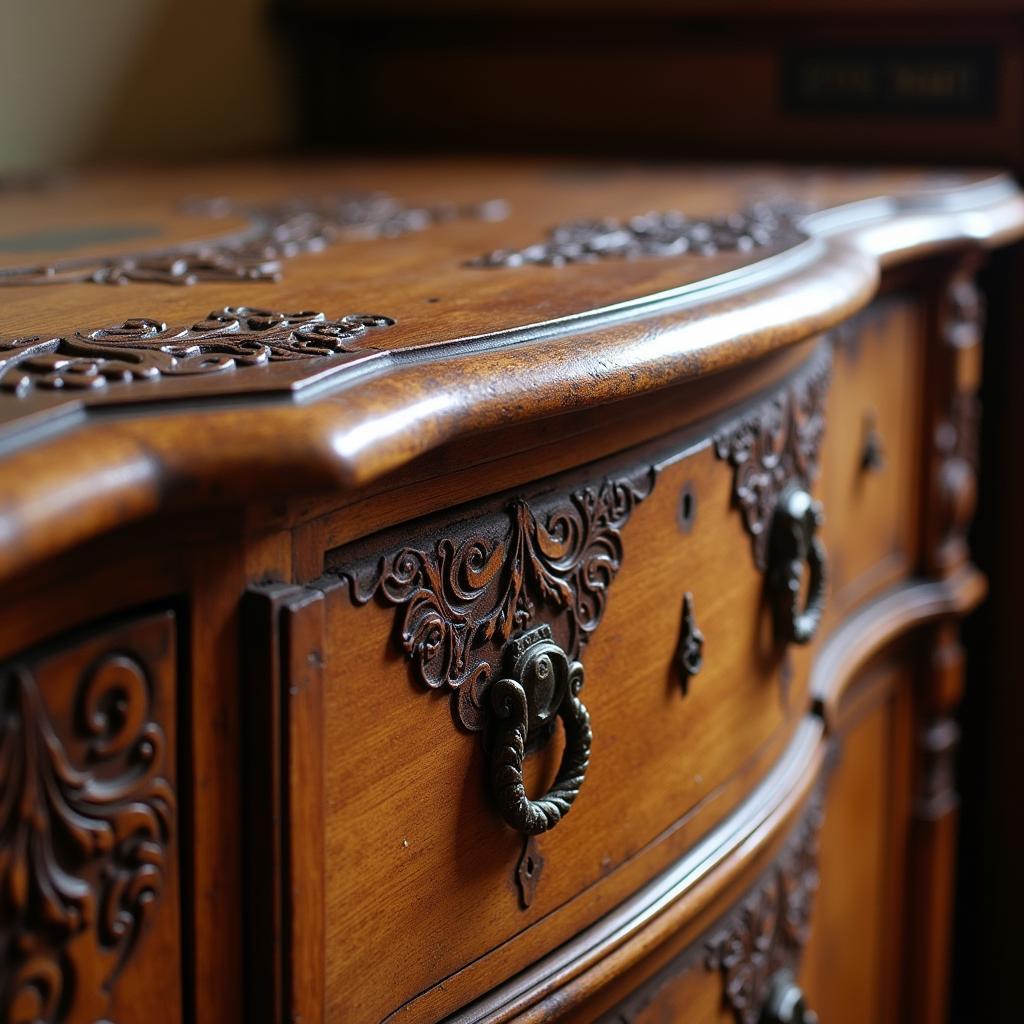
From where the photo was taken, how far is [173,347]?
1.32 feet

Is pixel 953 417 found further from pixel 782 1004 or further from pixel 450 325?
pixel 450 325

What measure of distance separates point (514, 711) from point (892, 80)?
0.88m

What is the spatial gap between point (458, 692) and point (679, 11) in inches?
36.2

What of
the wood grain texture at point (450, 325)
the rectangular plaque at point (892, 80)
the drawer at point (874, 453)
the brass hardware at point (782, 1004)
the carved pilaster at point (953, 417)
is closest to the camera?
the wood grain texture at point (450, 325)

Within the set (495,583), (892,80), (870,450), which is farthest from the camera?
(892,80)

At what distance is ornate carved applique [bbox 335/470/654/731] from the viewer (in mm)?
420

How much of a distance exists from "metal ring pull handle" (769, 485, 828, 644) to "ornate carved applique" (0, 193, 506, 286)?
0.80 feet

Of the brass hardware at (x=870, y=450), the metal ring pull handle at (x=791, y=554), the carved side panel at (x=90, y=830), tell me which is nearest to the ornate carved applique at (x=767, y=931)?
the metal ring pull handle at (x=791, y=554)

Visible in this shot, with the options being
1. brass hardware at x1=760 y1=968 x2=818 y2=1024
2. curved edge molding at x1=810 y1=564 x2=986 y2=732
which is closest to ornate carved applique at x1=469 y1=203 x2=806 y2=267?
curved edge molding at x1=810 y1=564 x2=986 y2=732

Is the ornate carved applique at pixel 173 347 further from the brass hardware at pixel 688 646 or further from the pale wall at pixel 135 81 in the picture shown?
the pale wall at pixel 135 81

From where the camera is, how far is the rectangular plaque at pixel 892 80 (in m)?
1.13

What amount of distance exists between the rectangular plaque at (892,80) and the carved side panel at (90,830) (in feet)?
3.17

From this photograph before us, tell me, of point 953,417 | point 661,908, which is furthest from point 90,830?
point 953,417

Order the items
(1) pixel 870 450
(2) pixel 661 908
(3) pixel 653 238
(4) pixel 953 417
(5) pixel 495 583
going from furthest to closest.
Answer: (4) pixel 953 417 < (1) pixel 870 450 < (3) pixel 653 238 < (2) pixel 661 908 < (5) pixel 495 583
